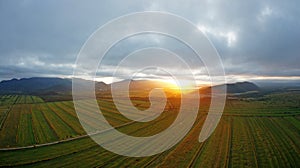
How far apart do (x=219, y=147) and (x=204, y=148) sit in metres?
1.63

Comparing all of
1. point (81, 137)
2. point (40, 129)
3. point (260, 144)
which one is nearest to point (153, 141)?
point (81, 137)

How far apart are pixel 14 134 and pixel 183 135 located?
21454 millimetres

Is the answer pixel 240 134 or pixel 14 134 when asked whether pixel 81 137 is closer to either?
pixel 14 134

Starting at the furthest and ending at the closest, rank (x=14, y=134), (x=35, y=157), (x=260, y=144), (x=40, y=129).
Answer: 1. (x=40, y=129)
2. (x=14, y=134)
3. (x=260, y=144)
4. (x=35, y=157)

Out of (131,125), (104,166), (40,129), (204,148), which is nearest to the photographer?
(104,166)

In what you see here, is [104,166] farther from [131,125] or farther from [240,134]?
[240,134]

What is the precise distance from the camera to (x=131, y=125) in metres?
34.1

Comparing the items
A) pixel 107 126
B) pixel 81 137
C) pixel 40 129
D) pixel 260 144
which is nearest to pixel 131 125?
pixel 107 126

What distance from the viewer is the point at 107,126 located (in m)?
33.2

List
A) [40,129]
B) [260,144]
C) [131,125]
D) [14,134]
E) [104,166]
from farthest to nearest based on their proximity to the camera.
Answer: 1. [131,125]
2. [40,129]
3. [14,134]
4. [260,144]
5. [104,166]

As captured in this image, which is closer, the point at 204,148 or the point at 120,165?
the point at 120,165

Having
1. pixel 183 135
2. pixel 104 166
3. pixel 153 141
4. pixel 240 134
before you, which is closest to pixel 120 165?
pixel 104 166

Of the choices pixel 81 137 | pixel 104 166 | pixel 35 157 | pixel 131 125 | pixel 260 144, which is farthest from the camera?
pixel 131 125

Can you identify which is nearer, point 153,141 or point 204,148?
point 204,148
